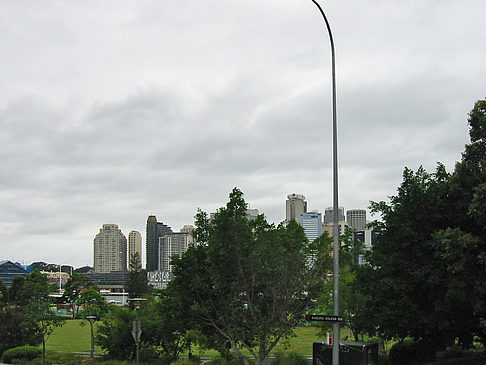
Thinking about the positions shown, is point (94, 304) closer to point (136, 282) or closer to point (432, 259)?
point (432, 259)

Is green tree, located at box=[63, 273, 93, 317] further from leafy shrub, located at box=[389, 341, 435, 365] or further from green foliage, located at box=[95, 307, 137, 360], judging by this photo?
leafy shrub, located at box=[389, 341, 435, 365]

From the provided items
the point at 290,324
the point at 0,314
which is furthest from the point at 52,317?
the point at 290,324

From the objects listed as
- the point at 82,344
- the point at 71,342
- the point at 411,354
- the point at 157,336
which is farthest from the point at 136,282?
the point at 411,354

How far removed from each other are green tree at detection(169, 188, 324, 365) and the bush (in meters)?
18.8

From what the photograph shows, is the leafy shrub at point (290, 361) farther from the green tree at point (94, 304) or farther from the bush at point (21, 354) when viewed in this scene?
the green tree at point (94, 304)

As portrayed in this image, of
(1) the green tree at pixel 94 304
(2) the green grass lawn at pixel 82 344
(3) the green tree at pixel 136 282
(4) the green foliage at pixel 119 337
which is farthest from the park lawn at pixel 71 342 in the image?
(3) the green tree at pixel 136 282

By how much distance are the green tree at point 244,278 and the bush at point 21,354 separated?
18.8m

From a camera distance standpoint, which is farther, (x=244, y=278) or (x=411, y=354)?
(x=411, y=354)

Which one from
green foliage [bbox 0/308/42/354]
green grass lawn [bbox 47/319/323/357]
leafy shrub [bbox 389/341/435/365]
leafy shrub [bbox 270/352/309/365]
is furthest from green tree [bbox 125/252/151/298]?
leafy shrub [bbox 389/341/435/365]

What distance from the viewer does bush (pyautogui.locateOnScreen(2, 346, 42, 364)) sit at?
1406 inches

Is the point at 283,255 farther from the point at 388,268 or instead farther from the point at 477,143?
Answer: the point at 477,143

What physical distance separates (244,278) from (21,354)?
21.8 metres

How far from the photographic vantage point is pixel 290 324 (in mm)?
21969

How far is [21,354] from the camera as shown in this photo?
3606cm
